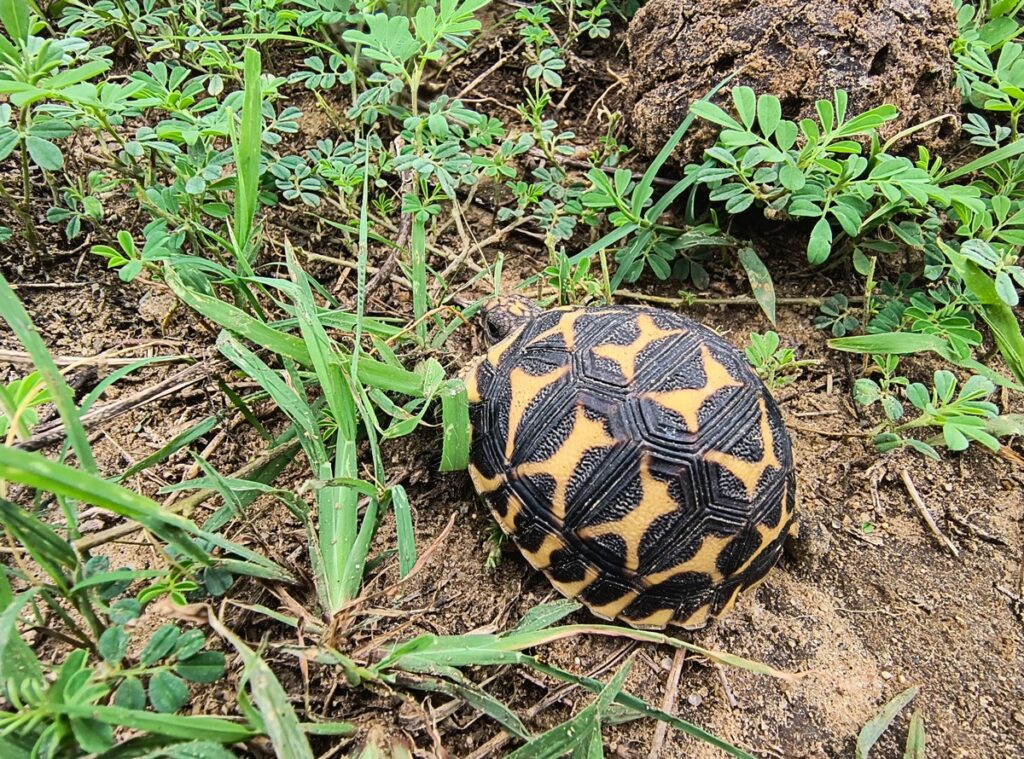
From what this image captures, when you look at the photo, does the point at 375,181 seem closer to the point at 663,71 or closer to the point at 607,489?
the point at 663,71

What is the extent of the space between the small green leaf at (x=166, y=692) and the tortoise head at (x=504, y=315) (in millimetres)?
1355

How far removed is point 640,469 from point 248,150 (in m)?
1.40

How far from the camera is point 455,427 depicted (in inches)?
75.1

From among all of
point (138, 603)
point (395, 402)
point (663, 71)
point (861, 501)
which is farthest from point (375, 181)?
point (861, 501)

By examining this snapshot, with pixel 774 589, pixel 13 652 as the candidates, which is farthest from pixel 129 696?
pixel 774 589

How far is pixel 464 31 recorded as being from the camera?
220cm

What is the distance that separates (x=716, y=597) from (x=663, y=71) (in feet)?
6.12

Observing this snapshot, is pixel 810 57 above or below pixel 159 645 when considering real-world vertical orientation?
above

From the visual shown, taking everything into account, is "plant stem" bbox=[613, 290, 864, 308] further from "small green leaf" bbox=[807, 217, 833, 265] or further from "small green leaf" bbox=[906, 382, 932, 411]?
"small green leaf" bbox=[906, 382, 932, 411]

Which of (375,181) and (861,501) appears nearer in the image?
(861,501)

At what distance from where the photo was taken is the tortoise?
72.0 inches

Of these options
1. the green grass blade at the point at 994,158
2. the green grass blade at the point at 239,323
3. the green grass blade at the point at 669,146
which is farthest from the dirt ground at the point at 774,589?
the green grass blade at the point at 669,146

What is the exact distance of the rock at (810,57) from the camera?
2.32m

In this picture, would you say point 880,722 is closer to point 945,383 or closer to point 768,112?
point 945,383
